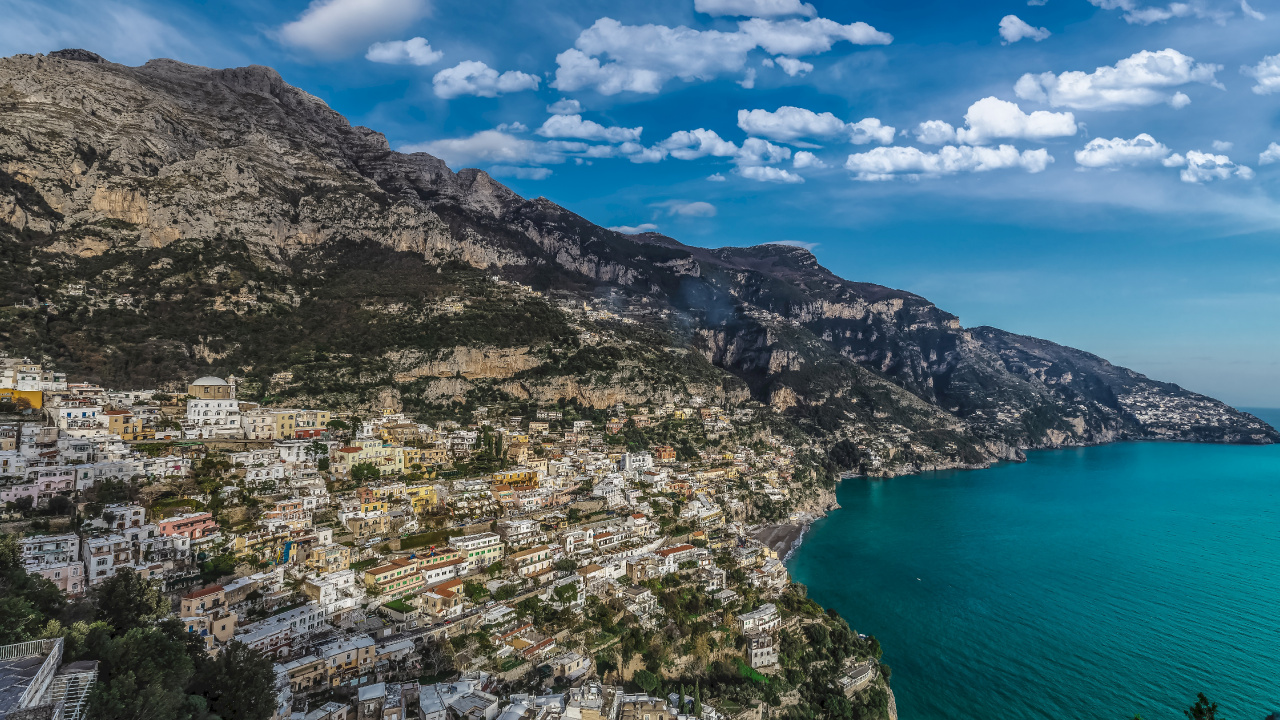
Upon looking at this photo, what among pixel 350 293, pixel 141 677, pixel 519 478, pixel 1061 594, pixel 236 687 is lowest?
pixel 1061 594

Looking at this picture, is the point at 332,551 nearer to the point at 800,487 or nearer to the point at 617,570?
the point at 617,570

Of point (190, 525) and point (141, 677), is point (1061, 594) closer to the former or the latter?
point (141, 677)

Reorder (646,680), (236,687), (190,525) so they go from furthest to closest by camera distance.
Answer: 1. (190,525)
2. (646,680)
3. (236,687)

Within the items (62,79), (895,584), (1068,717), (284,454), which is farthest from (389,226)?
(1068,717)

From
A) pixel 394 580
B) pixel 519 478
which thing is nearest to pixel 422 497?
pixel 519 478

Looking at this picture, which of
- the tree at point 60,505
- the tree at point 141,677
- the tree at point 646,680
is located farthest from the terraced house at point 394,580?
the tree at point 60,505

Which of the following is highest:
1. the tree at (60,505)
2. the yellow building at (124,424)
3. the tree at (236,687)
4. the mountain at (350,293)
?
the mountain at (350,293)

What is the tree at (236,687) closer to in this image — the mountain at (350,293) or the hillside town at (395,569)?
the hillside town at (395,569)
